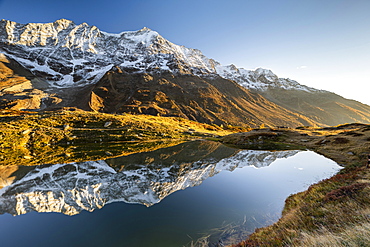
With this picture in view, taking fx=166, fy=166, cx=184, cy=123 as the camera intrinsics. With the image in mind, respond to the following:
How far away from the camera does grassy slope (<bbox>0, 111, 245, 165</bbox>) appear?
33844 millimetres

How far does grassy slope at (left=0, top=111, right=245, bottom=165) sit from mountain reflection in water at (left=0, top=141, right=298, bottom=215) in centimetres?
697

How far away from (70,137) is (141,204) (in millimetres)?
43423

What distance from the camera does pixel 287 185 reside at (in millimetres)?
19734

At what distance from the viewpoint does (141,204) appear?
1499 cm

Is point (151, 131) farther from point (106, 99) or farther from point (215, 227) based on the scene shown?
point (106, 99)

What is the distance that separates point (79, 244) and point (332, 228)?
1370cm

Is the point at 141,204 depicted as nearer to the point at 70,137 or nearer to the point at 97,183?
the point at 97,183

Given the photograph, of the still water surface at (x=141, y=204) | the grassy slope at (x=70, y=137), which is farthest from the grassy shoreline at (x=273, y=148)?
the still water surface at (x=141, y=204)

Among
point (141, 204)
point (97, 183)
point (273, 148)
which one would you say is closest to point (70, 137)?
point (97, 183)

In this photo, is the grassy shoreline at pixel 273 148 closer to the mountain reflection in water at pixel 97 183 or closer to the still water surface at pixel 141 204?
the still water surface at pixel 141 204

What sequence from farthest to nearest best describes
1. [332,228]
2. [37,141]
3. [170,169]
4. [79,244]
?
[37,141] < [170,169] < [79,244] < [332,228]

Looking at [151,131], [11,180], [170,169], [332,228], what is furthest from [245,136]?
[11,180]

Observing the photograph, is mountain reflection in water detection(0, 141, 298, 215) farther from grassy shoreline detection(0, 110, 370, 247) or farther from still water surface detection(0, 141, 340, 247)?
grassy shoreline detection(0, 110, 370, 247)

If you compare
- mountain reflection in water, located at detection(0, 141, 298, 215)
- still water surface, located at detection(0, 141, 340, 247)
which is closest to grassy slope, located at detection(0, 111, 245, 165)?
mountain reflection in water, located at detection(0, 141, 298, 215)
